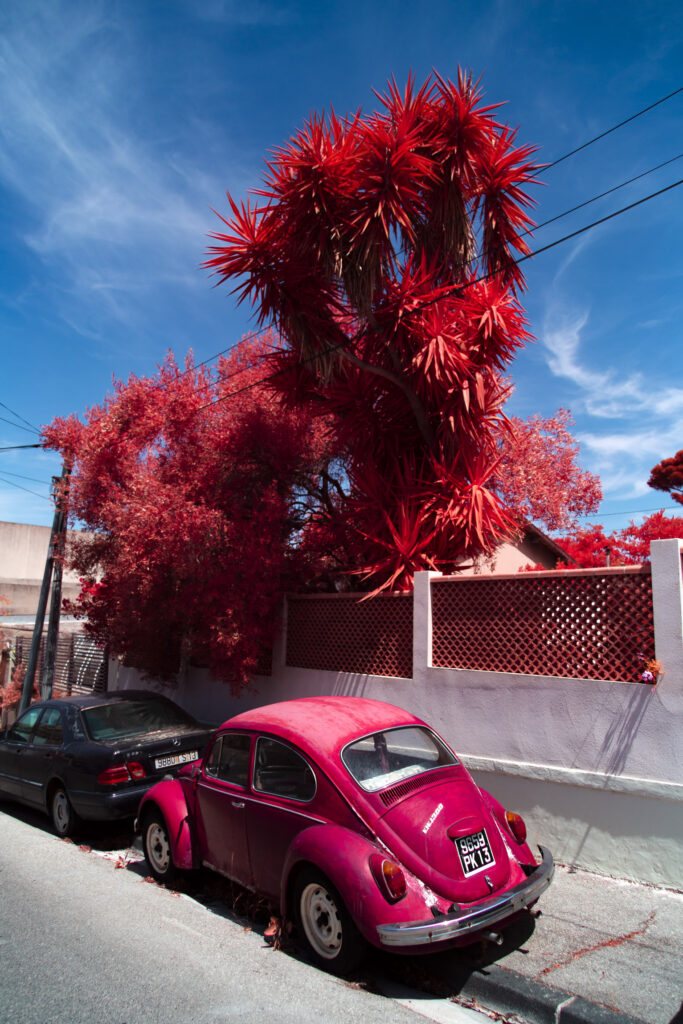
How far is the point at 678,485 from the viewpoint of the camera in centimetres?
2567

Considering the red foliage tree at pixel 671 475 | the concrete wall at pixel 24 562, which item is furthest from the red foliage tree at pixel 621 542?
the concrete wall at pixel 24 562

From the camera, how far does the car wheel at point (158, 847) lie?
18.8ft

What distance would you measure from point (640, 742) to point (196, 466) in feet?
23.8

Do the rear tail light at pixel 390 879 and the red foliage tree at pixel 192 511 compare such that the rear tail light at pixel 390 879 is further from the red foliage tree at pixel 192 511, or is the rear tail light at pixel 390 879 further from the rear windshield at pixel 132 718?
the red foliage tree at pixel 192 511

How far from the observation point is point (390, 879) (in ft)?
12.5

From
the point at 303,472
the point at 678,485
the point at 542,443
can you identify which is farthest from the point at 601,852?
the point at 678,485

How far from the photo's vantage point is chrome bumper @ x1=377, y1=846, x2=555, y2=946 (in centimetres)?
365

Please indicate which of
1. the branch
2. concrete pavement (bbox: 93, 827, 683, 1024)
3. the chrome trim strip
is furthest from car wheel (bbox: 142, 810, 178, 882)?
the branch

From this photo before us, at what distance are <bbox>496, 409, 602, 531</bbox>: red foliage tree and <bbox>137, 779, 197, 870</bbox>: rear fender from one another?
7468mm

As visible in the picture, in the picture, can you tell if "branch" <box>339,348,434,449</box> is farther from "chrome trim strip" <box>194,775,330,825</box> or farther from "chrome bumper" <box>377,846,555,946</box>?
"chrome bumper" <box>377,846,555,946</box>

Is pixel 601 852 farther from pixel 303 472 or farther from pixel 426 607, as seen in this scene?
pixel 303 472

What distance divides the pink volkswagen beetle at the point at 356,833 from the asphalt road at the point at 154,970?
284 millimetres

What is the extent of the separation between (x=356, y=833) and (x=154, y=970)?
146cm

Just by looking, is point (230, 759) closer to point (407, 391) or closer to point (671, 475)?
point (407, 391)
